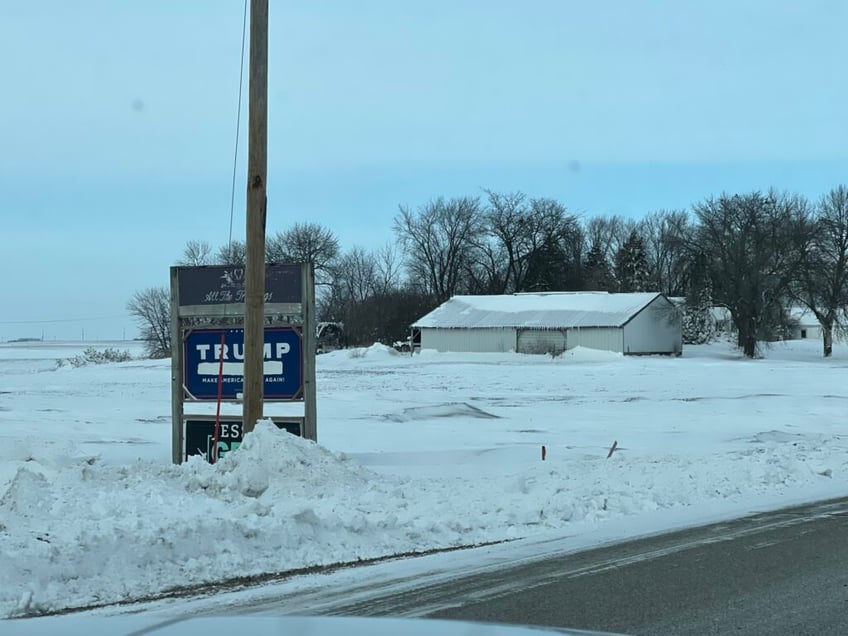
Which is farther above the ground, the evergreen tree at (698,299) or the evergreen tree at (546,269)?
the evergreen tree at (546,269)

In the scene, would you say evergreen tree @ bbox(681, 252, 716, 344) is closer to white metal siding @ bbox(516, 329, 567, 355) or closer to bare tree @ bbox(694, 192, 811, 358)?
bare tree @ bbox(694, 192, 811, 358)

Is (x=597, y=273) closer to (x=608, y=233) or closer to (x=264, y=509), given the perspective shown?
(x=608, y=233)

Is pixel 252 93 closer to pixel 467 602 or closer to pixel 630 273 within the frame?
pixel 467 602

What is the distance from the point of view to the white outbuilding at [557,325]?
6425 centimetres

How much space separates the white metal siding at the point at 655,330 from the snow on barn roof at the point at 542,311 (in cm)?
79

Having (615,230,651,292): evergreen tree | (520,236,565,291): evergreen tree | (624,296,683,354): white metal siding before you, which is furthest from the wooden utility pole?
(615,230,651,292): evergreen tree

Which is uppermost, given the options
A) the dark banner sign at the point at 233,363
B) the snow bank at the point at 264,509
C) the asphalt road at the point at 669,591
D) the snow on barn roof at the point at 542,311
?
the snow on barn roof at the point at 542,311

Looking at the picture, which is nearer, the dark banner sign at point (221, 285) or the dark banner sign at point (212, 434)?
the dark banner sign at point (221, 285)

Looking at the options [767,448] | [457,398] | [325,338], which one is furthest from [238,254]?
[767,448]

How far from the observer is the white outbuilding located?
64.2 meters

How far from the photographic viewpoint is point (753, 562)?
8320 millimetres

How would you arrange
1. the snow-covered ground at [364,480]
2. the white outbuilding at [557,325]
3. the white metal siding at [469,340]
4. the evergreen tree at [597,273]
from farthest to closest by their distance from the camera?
1. the evergreen tree at [597,273]
2. the white metal siding at [469,340]
3. the white outbuilding at [557,325]
4. the snow-covered ground at [364,480]

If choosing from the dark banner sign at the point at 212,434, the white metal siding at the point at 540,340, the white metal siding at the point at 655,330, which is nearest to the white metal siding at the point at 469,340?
the white metal siding at the point at 540,340

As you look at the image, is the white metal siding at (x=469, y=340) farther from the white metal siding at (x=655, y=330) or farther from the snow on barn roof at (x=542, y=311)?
the white metal siding at (x=655, y=330)
